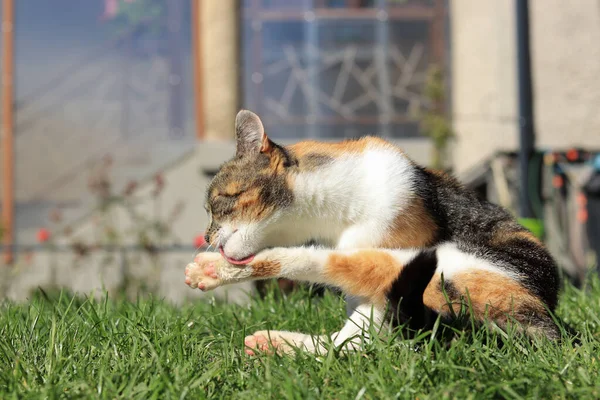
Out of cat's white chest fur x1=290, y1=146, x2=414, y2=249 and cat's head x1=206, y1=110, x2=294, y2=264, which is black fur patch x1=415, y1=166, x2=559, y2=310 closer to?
cat's white chest fur x1=290, y1=146, x2=414, y2=249

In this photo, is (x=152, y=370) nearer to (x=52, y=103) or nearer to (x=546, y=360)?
(x=546, y=360)

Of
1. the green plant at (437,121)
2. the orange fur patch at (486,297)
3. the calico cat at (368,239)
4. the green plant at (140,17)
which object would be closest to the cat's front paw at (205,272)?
the calico cat at (368,239)

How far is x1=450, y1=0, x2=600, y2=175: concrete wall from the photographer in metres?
6.18

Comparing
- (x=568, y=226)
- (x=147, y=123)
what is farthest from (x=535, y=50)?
(x=147, y=123)

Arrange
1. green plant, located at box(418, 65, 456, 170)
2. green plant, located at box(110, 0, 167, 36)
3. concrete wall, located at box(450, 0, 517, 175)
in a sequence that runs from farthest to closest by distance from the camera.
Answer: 1. green plant, located at box(110, 0, 167, 36)
2. green plant, located at box(418, 65, 456, 170)
3. concrete wall, located at box(450, 0, 517, 175)

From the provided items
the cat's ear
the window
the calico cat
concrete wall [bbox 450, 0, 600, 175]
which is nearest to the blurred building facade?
the window

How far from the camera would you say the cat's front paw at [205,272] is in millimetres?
2174

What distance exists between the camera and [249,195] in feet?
7.96

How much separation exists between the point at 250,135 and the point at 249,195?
25 cm

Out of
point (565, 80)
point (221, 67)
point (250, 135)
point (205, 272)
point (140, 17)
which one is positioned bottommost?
point (205, 272)

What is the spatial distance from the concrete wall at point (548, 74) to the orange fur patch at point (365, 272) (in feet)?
14.6

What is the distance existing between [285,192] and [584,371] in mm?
1083

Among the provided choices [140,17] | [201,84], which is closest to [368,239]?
[201,84]

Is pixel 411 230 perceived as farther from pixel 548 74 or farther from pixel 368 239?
pixel 548 74
